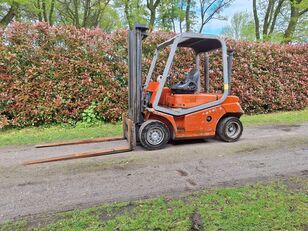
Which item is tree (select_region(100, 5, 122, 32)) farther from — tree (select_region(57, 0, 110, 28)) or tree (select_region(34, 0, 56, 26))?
tree (select_region(34, 0, 56, 26))

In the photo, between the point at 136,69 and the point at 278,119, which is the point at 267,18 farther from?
the point at 136,69

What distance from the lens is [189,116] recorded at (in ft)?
16.5

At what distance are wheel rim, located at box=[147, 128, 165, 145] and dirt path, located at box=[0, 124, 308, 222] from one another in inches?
9.7

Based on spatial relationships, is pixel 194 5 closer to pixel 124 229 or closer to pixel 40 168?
pixel 40 168

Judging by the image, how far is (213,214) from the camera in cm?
256

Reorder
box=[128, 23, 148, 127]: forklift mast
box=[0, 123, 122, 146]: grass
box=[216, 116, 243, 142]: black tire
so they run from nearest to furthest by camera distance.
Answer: box=[128, 23, 148, 127]: forklift mast → box=[216, 116, 243, 142]: black tire → box=[0, 123, 122, 146]: grass

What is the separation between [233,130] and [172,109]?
152 centimetres

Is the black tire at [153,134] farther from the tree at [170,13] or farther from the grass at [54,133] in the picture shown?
the tree at [170,13]

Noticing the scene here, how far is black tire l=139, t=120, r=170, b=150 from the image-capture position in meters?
4.88

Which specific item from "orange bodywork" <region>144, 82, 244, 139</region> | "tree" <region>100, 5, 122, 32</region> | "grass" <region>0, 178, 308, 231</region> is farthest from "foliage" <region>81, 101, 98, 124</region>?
"tree" <region>100, 5, 122, 32</region>

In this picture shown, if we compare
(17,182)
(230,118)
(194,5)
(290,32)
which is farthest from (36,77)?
(194,5)

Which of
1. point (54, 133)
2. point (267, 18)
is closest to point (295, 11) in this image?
point (267, 18)

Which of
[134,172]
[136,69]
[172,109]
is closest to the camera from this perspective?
[134,172]

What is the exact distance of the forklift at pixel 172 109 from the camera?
16.1 ft
